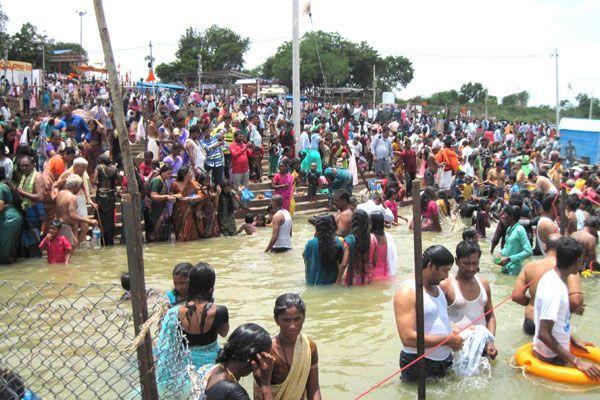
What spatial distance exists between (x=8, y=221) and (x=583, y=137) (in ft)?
88.6

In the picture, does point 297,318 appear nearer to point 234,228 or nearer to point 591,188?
point 234,228

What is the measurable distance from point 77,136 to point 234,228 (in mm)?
4405

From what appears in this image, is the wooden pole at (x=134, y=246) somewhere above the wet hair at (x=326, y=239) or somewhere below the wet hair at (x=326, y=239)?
above

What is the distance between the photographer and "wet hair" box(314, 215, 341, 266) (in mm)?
8367

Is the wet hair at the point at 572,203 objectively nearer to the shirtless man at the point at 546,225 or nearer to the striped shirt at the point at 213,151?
the shirtless man at the point at 546,225

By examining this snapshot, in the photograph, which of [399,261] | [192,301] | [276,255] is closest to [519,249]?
[399,261]

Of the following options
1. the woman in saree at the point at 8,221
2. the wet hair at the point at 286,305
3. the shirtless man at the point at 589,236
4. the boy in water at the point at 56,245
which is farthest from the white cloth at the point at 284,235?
the wet hair at the point at 286,305

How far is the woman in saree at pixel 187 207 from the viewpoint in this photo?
1255cm

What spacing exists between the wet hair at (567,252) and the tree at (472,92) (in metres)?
77.4

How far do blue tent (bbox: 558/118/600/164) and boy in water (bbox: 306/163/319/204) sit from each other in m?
15.4

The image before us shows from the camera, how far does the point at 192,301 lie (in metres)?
4.71

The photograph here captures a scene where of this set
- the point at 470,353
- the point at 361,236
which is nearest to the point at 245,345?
the point at 470,353

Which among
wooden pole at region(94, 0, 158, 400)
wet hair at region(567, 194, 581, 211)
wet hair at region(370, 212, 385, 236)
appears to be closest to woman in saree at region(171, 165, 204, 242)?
wet hair at region(370, 212, 385, 236)

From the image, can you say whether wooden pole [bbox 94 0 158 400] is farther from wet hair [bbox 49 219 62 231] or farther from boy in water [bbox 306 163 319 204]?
boy in water [bbox 306 163 319 204]
